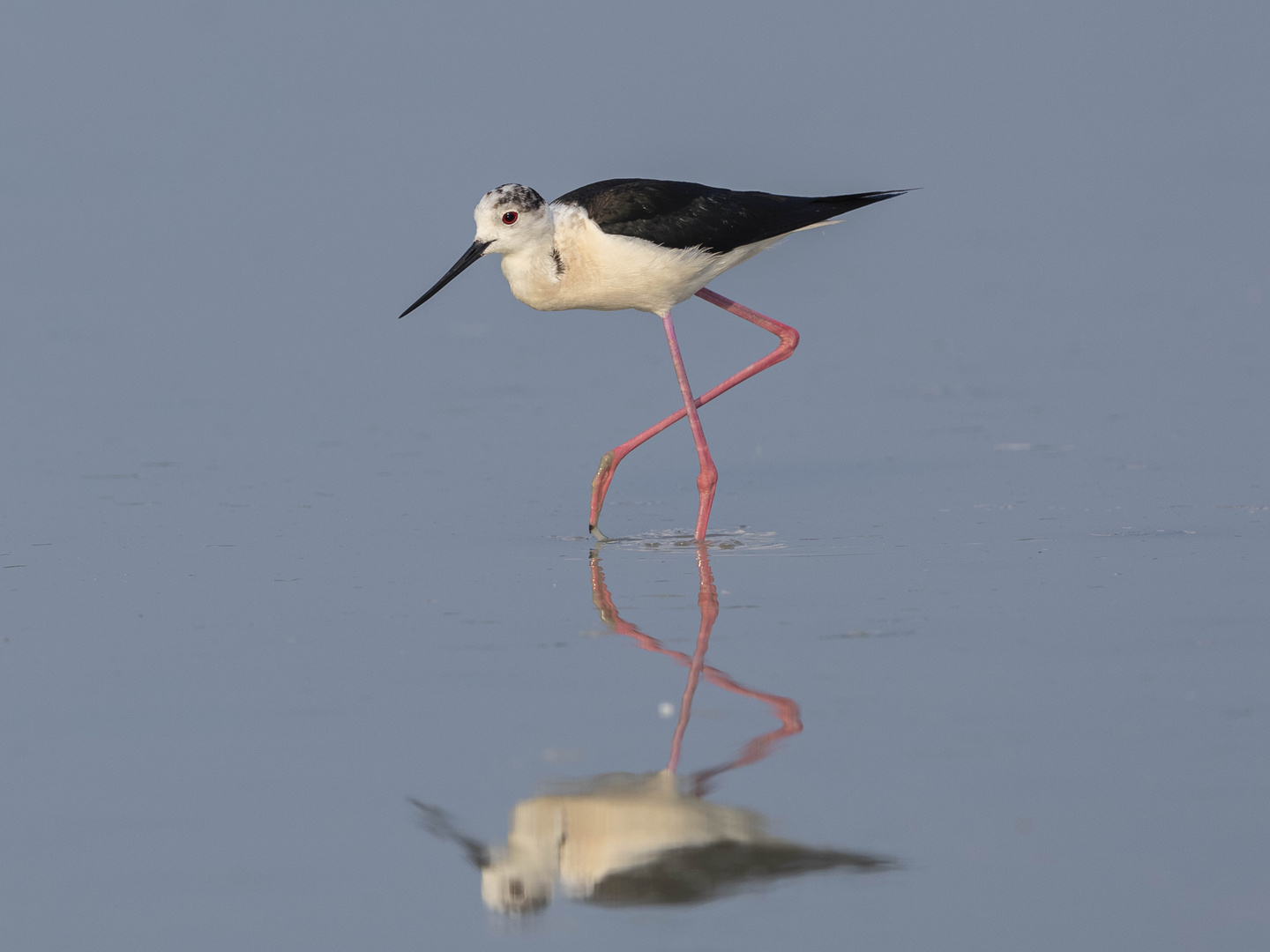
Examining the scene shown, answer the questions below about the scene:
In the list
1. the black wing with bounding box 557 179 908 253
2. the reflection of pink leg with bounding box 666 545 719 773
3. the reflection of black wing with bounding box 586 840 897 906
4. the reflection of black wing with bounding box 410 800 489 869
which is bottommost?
the reflection of black wing with bounding box 586 840 897 906

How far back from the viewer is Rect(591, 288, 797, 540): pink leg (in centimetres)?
775

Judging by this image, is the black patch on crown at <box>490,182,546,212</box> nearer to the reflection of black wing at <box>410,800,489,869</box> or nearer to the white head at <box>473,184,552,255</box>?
the white head at <box>473,184,552,255</box>

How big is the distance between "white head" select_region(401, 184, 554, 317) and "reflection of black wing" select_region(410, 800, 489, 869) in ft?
12.0

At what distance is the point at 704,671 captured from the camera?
5270mm

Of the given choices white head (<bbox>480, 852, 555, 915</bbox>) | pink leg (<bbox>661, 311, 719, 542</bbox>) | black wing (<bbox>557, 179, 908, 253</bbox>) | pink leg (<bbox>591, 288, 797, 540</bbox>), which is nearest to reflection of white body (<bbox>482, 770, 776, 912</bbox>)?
white head (<bbox>480, 852, 555, 915</bbox>)

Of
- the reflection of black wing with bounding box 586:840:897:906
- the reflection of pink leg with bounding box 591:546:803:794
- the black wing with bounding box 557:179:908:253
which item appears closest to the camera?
the reflection of black wing with bounding box 586:840:897:906

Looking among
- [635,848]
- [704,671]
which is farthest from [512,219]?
[635,848]

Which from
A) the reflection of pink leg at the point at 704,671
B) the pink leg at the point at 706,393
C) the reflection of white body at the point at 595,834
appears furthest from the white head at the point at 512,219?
the reflection of white body at the point at 595,834

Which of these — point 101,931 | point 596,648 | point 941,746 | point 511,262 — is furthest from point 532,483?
point 101,931

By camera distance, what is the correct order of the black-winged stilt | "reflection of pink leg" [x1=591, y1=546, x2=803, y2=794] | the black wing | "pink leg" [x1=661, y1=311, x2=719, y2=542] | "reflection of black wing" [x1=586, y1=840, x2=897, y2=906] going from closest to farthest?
"reflection of black wing" [x1=586, y1=840, x2=897, y2=906] < "reflection of pink leg" [x1=591, y1=546, x2=803, y2=794] < "pink leg" [x1=661, y1=311, x2=719, y2=542] < the black-winged stilt < the black wing

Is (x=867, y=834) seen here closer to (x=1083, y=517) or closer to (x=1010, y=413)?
(x=1083, y=517)

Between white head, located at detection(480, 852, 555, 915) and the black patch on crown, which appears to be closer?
white head, located at detection(480, 852, 555, 915)

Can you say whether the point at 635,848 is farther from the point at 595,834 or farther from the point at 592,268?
the point at 592,268

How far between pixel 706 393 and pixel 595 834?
463 centimetres
